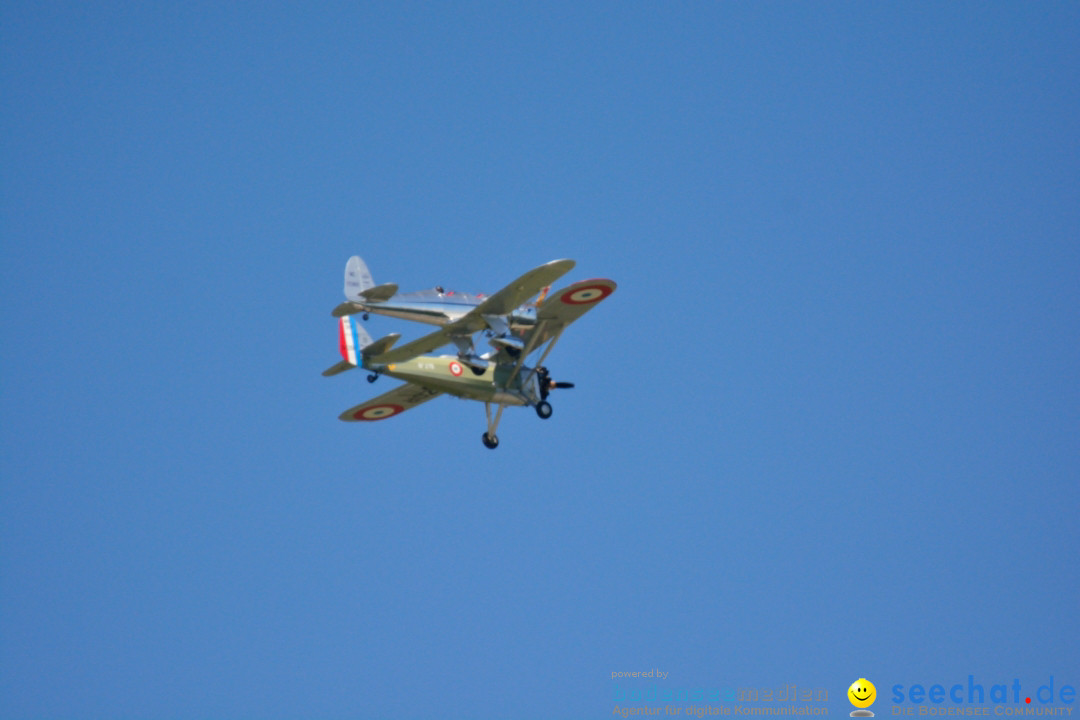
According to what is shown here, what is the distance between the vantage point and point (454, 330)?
34.8 meters

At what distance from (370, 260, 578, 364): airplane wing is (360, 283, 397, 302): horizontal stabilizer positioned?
154 cm

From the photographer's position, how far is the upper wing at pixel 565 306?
3475 cm

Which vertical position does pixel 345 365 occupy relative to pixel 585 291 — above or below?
below

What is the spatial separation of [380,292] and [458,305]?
2.54 m

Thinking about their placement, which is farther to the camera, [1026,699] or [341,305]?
[341,305]

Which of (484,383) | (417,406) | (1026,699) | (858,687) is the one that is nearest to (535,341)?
(484,383)

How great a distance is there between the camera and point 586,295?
35.0m

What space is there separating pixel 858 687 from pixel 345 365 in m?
14.4

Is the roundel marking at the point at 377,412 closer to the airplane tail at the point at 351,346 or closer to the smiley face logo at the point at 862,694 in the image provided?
the airplane tail at the point at 351,346

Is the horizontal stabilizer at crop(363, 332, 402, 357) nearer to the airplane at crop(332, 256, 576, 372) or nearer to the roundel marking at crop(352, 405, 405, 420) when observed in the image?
the airplane at crop(332, 256, 576, 372)

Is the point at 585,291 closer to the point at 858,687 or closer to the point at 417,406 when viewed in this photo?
the point at 417,406

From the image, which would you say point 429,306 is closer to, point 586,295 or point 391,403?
point 586,295

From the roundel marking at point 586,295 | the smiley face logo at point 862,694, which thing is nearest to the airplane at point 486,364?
the roundel marking at point 586,295

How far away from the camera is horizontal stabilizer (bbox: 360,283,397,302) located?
32656 mm
